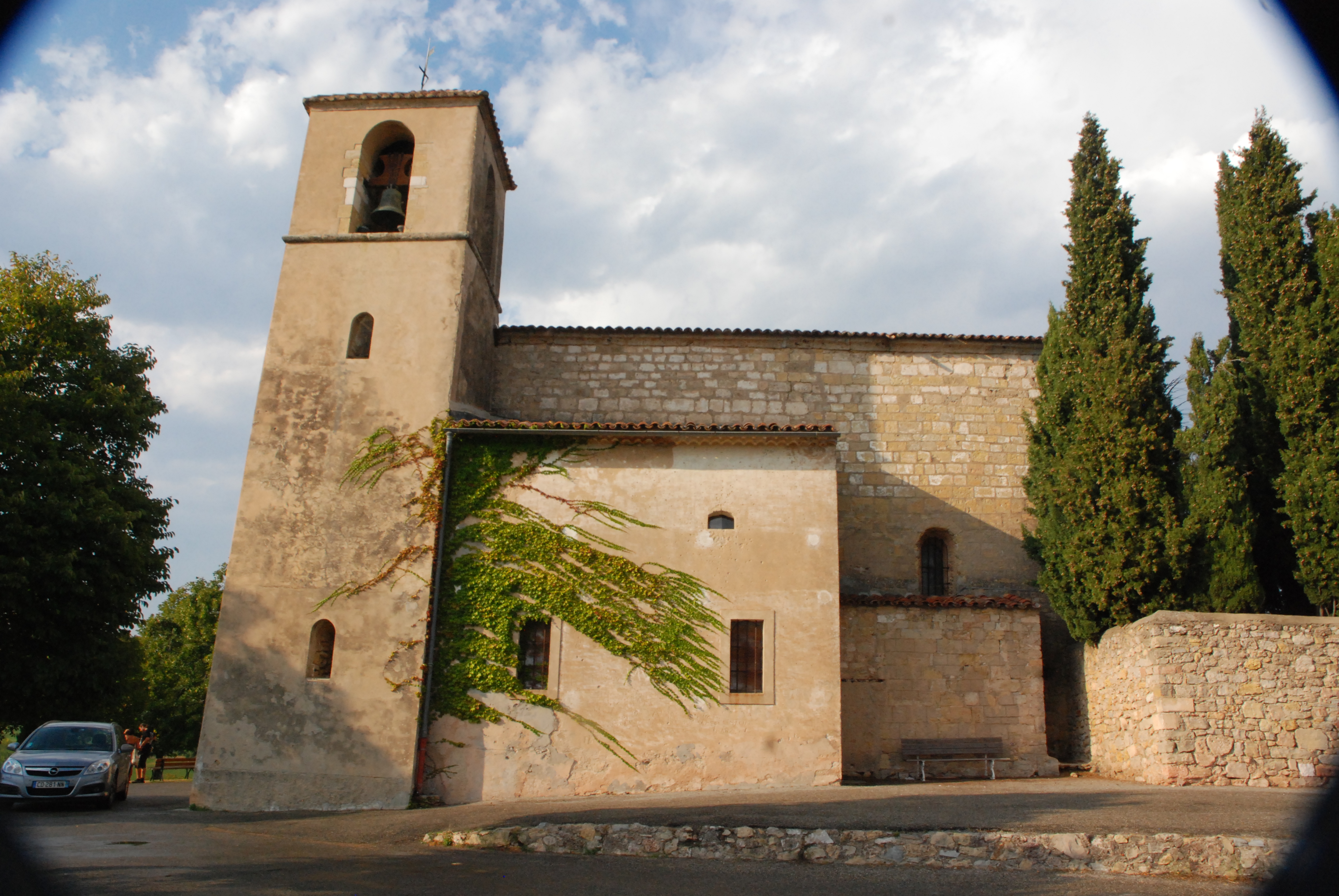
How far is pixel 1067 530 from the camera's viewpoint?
49.1 ft

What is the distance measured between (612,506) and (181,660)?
3627 centimetres

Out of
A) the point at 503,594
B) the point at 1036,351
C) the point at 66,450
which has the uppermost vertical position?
the point at 1036,351

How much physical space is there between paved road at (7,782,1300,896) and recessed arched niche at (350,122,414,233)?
→ 10379mm

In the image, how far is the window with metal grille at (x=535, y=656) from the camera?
43.7 ft

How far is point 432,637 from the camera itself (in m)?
13.4

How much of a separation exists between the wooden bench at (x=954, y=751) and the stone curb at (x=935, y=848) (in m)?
5.91

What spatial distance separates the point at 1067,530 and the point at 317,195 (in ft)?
49.0

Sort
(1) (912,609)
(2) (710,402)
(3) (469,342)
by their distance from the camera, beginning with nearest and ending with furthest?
(1) (912,609), (3) (469,342), (2) (710,402)

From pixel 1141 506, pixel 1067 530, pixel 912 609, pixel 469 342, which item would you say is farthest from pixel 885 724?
pixel 469 342

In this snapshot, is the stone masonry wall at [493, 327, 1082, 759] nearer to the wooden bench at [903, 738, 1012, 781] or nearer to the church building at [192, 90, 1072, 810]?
the church building at [192, 90, 1072, 810]

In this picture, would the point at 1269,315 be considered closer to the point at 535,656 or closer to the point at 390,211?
the point at 535,656

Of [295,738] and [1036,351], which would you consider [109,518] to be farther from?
[1036,351]

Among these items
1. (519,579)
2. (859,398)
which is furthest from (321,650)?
(859,398)

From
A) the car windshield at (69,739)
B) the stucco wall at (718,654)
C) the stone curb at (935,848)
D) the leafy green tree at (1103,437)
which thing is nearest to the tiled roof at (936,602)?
the leafy green tree at (1103,437)
